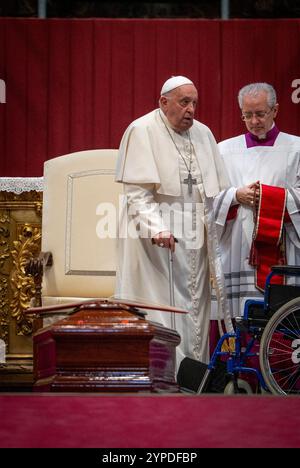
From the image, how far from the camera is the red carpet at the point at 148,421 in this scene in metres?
2.15

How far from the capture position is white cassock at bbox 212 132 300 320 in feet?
20.6

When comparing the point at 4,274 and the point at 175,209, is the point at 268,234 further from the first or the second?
the point at 4,274

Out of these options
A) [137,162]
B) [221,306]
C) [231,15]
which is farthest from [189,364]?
[231,15]

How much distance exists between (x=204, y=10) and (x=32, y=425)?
293 inches

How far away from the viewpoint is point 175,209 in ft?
19.3

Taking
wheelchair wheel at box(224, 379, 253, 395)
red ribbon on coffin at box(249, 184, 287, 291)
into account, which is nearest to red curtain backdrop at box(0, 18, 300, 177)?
red ribbon on coffin at box(249, 184, 287, 291)

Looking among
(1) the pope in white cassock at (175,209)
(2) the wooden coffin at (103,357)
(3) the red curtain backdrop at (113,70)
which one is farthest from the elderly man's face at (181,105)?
(2) the wooden coffin at (103,357)

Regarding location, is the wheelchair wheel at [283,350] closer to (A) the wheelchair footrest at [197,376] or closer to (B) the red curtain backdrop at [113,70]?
(A) the wheelchair footrest at [197,376]

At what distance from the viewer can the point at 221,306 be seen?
19.6 ft

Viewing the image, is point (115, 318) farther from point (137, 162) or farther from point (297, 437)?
point (137, 162)

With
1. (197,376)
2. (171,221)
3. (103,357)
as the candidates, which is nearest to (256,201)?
(171,221)

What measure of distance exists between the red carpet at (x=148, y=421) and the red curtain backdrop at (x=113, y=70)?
5.69 m

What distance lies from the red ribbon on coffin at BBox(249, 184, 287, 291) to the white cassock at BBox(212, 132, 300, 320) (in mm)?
48
